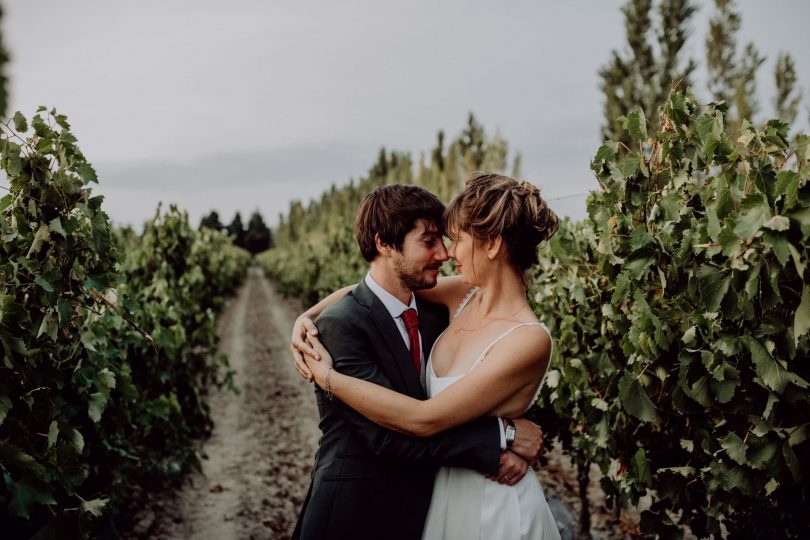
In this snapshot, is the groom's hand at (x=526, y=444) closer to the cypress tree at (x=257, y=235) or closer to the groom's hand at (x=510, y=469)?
the groom's hand at (x=510, y=469)

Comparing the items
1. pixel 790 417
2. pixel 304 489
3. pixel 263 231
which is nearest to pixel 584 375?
pixel 790 417

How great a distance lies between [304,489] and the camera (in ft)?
20.6

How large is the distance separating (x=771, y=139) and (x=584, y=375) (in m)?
1.83

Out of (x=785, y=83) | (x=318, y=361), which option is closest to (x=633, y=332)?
(x=318, y=361)

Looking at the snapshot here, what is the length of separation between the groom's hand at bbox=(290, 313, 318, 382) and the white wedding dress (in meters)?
0.52

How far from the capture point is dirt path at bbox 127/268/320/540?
17.4 ft

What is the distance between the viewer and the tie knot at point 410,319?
2.54 m

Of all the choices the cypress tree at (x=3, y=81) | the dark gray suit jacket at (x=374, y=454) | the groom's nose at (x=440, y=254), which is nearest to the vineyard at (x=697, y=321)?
the groom's nose at (x=440, y=254)

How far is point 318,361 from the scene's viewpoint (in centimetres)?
232

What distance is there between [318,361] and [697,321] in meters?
1.49

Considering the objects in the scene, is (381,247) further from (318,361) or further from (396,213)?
(318,361)

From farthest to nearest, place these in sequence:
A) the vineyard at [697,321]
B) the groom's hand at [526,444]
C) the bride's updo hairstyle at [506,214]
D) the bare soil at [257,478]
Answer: the bare soil at [257,478], the bride's updo hairstyle at [506,214], the groom's hand at [526,444], the vineyard at [697,321]

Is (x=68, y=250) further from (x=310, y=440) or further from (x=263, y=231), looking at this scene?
(x=263, y=231)

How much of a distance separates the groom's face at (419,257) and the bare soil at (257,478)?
8.81ft
